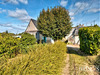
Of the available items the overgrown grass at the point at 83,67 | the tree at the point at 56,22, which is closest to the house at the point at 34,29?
the tree at the point at 56,22

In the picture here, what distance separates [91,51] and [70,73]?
15.3ft

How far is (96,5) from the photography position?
9719mm

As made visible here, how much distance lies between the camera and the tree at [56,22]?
1020 cm

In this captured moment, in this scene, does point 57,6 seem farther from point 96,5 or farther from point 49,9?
point 96,5

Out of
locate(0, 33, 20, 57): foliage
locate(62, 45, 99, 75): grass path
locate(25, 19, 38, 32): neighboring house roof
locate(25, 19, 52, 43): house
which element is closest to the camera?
locate(62, 45, 99, 75): grass path

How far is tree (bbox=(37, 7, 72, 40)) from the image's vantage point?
1020 centimetres

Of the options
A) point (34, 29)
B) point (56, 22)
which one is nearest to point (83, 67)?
point (56, 22)

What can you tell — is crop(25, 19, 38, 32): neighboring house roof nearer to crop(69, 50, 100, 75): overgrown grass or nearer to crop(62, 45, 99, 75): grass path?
crop(62, 45, 99, 75): grass path

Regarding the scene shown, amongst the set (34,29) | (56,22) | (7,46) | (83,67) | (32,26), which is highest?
(32,26)

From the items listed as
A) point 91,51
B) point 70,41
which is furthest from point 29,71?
point 70,41

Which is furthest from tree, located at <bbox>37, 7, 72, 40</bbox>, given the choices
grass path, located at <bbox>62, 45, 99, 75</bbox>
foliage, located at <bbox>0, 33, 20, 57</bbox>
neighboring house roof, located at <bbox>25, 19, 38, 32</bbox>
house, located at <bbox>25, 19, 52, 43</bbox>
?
neighboring house roof, located at <bbox>25, 19, 38, 32</bbox>

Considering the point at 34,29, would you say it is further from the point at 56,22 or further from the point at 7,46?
the point at 7,46

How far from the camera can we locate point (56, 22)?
10.5m

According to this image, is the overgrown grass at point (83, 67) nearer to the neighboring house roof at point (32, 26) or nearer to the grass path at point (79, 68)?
the grass path at point (79, 68)
